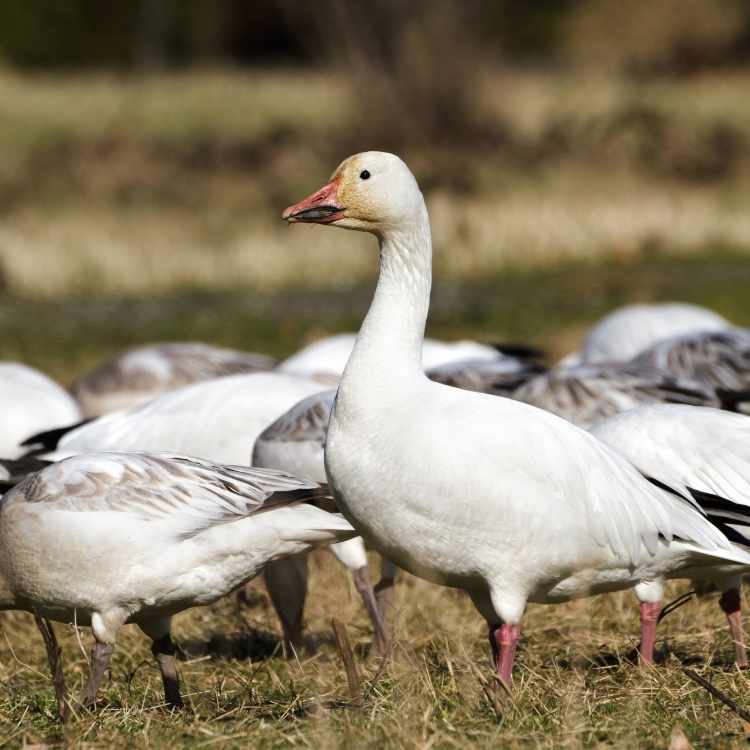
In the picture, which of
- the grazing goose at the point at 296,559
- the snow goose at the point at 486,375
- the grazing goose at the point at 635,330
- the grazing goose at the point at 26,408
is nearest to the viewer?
the grazing goose at the point at 296,559

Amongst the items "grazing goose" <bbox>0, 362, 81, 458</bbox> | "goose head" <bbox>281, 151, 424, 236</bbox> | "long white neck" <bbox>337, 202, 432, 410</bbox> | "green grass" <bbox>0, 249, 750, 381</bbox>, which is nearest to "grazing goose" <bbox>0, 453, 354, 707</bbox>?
"long white neck" <bbox>337, 202, 432, 410</bbox>

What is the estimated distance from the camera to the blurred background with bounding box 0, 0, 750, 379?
13.7 meters

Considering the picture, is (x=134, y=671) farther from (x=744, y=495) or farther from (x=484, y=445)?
(x=744, y=495)

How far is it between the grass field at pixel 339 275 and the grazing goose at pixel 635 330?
6.57 feet

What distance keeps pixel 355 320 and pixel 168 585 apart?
29.2ft

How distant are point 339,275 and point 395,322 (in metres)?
11.3

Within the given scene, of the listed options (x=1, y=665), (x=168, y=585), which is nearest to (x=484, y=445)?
(x=168, y=585)

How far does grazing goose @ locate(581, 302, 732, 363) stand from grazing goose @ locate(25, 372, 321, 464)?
2959 mm

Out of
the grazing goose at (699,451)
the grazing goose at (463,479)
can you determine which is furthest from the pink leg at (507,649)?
the grazing goose at (699,451)

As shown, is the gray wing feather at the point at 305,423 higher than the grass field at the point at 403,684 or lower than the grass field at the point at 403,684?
higher

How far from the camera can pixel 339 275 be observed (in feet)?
50.0

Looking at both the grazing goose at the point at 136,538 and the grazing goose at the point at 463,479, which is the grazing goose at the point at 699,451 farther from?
the grazing goose at the point at 136,538

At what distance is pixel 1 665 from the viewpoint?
4.74 metres

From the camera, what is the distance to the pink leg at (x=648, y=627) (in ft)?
14.4
